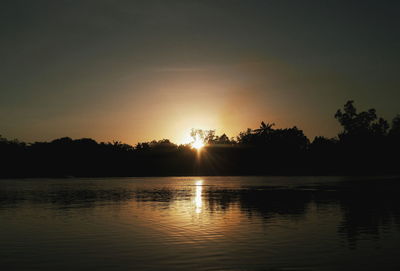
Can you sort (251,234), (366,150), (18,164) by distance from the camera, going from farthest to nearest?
(18,164) → (366,150) → (251,234)

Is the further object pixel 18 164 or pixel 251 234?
pixel 18 164

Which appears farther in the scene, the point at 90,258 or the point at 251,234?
the point at 251,234

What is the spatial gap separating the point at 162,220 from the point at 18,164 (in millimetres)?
182177

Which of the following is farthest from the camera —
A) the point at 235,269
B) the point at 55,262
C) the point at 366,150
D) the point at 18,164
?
the point at 18,164

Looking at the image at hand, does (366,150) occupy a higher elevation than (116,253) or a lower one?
higher

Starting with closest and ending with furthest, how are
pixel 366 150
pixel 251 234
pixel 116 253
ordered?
pixel 116 253, pixel 251 234, pixel 366 150

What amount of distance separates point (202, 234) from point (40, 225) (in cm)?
1169

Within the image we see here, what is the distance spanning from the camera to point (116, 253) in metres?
20.9

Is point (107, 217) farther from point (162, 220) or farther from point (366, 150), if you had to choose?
point (366, 150)

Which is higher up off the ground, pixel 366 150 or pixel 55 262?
pixel 366 150

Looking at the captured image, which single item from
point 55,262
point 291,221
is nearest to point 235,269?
point 55,262

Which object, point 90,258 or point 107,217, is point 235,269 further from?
point 107,217

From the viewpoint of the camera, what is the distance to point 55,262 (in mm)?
18875

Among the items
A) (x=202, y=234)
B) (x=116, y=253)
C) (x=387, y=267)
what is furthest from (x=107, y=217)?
(x=387, y=267)
